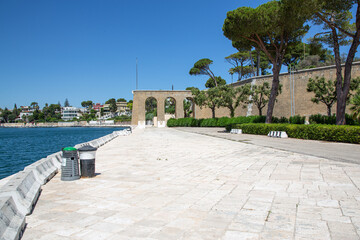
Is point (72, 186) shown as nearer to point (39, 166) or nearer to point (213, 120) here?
point (39, 166)

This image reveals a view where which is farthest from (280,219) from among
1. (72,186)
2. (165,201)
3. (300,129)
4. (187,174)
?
(300,129)

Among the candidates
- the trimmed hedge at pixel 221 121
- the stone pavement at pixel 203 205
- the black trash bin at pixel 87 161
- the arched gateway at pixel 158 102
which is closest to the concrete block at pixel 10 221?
the stone pavement at pixel 203 205

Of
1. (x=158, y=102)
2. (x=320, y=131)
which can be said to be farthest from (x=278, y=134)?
(x=158, y=102)

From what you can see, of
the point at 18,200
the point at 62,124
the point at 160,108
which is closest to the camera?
the point at 18,200

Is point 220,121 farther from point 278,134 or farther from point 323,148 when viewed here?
point 323,148

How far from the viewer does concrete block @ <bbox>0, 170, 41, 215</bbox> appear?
3.38 m

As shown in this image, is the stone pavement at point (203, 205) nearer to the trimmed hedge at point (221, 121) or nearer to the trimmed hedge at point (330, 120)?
the trimmed hedge at point (330, 120)

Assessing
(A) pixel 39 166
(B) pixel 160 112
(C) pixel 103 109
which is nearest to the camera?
(A) pixel 39 166

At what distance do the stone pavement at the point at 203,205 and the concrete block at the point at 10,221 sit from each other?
141 mm

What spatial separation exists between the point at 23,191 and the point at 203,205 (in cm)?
259

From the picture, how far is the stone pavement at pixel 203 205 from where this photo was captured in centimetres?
296

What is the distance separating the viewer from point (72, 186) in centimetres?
515

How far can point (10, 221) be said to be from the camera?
2.83 metres

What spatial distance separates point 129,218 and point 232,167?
4.13m
